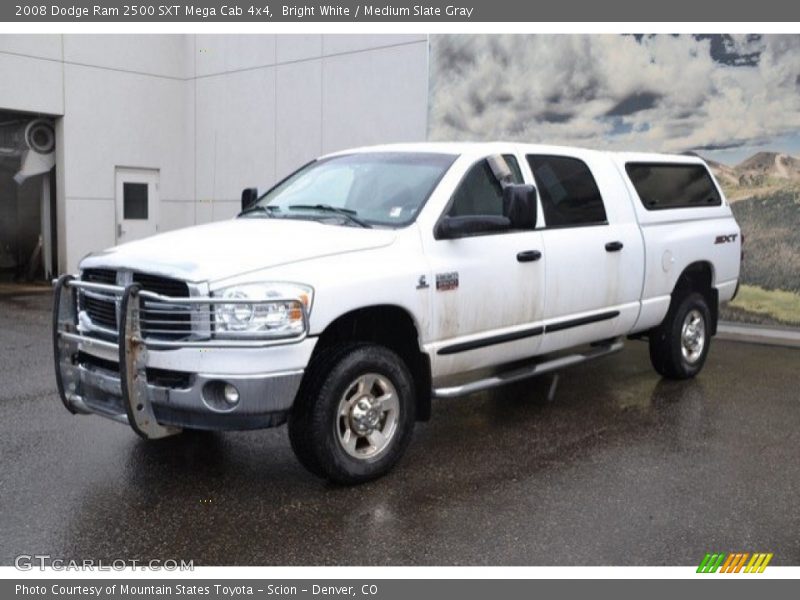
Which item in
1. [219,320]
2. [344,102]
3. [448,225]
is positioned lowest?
[219,320]

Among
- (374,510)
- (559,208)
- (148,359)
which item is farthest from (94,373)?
(559,208)

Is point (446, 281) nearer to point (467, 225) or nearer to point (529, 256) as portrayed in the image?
point (467, 225)

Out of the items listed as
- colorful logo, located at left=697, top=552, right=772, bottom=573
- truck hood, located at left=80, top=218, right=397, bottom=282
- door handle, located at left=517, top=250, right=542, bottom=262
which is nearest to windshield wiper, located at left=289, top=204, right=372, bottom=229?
truck hood, located at left=80, top=218, right=397, bottom=282

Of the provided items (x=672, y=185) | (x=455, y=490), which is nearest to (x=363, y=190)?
(x=455, y=490)

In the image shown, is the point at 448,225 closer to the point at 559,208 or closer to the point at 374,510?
the point at 559,208

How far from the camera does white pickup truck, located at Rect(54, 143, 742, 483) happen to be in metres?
4.58

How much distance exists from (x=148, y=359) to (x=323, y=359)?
0.96 metres

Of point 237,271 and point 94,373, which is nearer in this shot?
point 237,271

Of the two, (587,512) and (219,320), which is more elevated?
(219,320)

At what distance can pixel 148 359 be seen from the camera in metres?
4.66

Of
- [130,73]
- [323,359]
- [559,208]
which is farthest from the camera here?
[130,73]

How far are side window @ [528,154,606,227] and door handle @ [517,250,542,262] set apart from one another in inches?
14.7

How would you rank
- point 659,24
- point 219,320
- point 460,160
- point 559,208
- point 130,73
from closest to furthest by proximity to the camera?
point 219,320, point 460,160, point 559,208, point 659,24, point 130,73

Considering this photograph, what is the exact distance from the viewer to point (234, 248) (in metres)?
4.94
